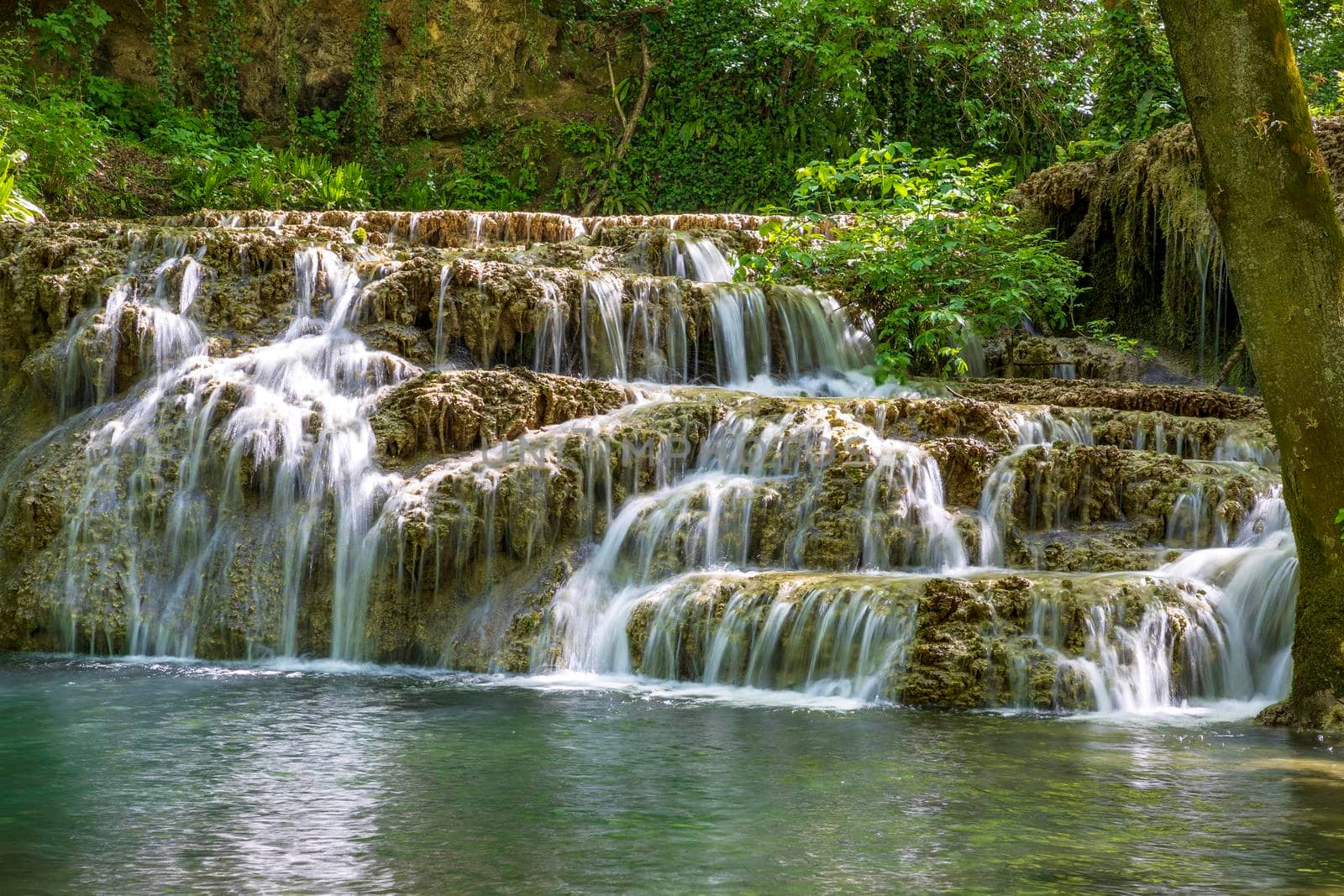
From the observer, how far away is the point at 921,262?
1139 cm

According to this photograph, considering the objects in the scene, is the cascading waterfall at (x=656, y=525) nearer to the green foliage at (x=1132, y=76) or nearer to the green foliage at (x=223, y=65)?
the green foliage at (x=1132, y=76)

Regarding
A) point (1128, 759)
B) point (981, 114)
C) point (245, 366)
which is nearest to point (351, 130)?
point (981, 114)

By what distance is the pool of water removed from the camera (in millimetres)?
3643

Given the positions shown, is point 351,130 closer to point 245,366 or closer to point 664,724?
point 245,366

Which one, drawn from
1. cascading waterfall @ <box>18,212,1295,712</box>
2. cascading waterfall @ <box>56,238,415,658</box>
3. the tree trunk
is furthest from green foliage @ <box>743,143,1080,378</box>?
the tree trunk

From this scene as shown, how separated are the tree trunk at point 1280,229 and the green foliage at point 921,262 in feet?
18.0

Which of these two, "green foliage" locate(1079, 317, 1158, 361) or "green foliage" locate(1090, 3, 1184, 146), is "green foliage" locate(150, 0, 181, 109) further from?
"green foliage" locate(1079, 317, 1158, 361)

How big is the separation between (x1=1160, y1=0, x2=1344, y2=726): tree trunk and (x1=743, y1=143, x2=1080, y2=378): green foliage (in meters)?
5.48

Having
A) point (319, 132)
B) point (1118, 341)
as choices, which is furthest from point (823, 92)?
point (1118, 341)

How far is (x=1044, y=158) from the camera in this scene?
72.6 feet

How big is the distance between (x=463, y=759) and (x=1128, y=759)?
8.89ft

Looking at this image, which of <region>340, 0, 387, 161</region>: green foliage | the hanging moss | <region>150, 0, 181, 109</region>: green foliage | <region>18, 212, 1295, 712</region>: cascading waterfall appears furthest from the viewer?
<region>340, 0, 387, 161</region>: green foliage

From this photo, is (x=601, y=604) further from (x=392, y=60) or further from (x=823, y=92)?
(x=392, y=60)

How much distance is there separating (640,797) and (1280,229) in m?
3.65
